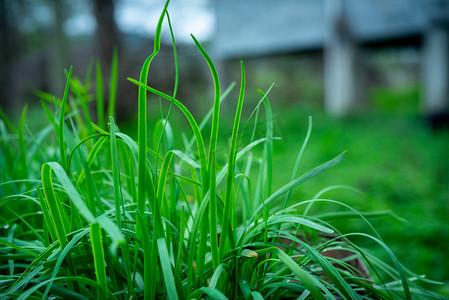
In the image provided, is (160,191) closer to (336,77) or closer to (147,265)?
(147,265)

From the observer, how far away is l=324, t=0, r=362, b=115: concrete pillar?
6.09 m

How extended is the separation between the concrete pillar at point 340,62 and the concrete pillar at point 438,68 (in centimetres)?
119

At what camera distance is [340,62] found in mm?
6219

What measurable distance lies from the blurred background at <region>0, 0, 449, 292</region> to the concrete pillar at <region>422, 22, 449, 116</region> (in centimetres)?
1

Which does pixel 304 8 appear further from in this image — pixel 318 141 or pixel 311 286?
pixel 311 286

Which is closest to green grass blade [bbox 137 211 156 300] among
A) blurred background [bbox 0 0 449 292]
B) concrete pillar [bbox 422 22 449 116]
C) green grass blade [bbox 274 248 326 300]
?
green grass blade [bbox 274 248 326 300]

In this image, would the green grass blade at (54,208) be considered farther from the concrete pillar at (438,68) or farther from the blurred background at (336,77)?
the concrete pillar at (438,68)

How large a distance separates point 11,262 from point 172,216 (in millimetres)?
278

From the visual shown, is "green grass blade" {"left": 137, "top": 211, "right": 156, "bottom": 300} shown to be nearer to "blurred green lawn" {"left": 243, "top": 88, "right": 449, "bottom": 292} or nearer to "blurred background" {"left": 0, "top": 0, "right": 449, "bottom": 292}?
"blurred green lawn" {"left": 243, "top": 88, "right": 449, "bottom": 292}

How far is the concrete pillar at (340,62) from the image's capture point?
240 inches

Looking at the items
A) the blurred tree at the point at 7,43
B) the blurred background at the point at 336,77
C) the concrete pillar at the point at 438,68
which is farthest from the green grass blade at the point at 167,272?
the concrete pillar at the point at 438,68

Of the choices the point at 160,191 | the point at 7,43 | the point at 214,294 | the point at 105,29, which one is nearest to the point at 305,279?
the point at 214,294

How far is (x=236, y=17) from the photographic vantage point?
7.31m

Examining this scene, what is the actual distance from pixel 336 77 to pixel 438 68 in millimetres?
1530
